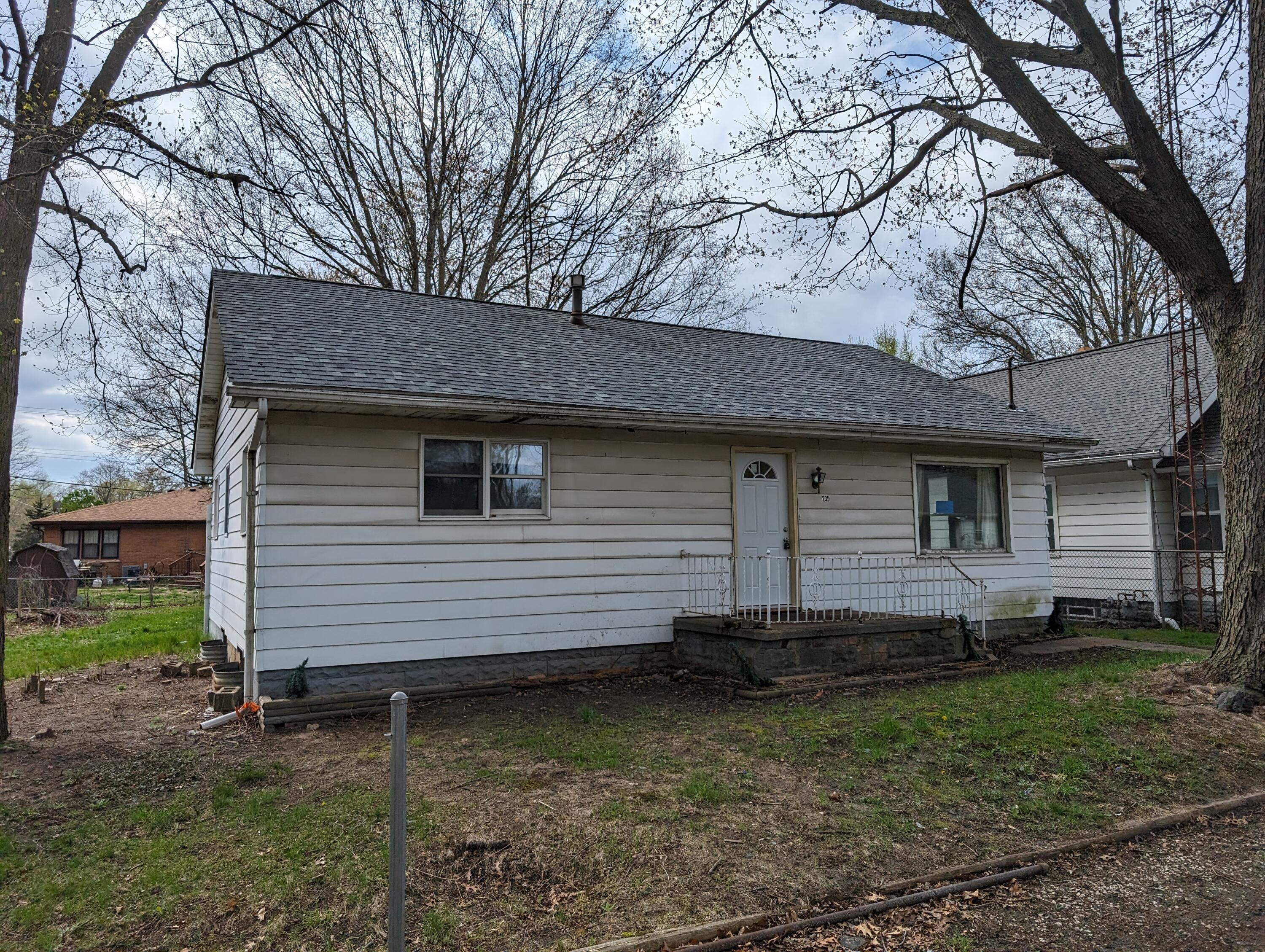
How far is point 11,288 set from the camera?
22.4 feet

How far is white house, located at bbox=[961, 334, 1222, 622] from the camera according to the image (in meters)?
14.0

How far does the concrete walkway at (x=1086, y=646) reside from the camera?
35.7ft

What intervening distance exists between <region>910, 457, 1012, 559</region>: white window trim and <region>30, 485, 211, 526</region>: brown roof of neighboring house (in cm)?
3400

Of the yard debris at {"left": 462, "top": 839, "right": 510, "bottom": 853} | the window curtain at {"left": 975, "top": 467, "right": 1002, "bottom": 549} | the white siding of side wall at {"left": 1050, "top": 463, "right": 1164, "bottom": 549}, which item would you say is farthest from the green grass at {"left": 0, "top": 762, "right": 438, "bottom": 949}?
the white siding of side wall at {"left": 1050, "top": 463, "right": 1164, "bottom": 549}

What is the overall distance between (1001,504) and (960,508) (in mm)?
813

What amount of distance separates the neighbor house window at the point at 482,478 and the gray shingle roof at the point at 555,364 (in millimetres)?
702

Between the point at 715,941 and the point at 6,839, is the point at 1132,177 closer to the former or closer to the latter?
the point at 715,941

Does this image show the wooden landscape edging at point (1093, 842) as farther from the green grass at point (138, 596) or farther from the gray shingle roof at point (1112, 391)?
the green grass at point (138, 596)

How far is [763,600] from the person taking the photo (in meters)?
10.3

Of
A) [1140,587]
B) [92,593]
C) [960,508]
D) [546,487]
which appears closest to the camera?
[546,487]

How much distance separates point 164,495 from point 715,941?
4608cm

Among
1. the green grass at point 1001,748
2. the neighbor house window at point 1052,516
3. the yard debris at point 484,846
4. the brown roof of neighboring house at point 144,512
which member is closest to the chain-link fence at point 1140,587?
the neighbor house window at point 1052,516

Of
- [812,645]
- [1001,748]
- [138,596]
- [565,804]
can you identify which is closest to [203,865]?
[565,804]

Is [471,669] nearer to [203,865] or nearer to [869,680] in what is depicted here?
[869,680]
